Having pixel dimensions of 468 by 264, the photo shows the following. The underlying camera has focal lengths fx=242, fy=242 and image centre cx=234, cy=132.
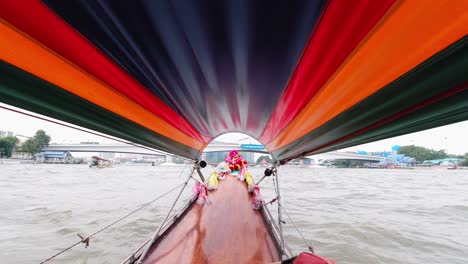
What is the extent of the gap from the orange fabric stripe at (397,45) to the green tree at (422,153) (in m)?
96.8

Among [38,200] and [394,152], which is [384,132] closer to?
[38,200]

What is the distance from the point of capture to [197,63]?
7.31ft

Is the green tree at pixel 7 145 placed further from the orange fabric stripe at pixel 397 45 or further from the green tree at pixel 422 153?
the green tree at pixel 422 153

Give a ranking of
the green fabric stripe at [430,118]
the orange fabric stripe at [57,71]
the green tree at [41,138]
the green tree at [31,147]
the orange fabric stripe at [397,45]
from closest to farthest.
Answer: the orange fabric stripe at [397,45], the orange fabric stripe at [57,71], the green fabric stripe at [430,118], the green tree at [31,147], the green tree at [41,138]

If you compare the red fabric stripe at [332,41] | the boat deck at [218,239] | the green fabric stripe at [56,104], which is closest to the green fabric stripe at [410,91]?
the red fabric stripe at [332,41]

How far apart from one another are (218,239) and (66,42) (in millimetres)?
3054

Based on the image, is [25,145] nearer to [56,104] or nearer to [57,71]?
[56,104]

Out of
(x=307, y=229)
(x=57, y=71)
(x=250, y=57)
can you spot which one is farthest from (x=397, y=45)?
(x=307, y=229)

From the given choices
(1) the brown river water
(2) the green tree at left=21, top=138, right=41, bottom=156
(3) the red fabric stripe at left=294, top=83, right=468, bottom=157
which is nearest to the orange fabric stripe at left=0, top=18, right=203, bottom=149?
(3) the red fabric stripe at left=294, top=83, right=468, bottom=157

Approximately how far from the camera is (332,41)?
1585 mm

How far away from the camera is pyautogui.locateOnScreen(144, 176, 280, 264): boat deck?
2967mm

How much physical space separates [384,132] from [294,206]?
9.33 meters

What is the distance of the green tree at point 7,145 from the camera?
5974 cm

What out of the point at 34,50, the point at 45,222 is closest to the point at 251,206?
the point at 34,50
